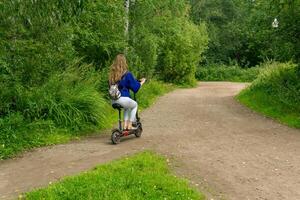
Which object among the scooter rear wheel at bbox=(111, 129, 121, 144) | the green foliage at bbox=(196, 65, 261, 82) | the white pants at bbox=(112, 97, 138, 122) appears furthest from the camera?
the green foliage at bbox=(196, 65, 261, 82)

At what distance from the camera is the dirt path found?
749 cm

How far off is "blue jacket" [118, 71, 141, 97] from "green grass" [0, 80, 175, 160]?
1.70m

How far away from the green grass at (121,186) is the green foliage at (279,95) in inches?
276

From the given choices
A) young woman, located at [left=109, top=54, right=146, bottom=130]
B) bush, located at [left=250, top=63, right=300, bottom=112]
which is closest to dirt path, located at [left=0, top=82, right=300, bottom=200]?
young woman, located at [left=109, top=54, right=146, bottom=130]

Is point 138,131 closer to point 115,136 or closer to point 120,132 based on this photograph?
point 120,132

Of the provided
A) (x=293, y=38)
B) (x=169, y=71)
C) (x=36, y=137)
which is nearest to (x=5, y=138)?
(x=36, y=137)

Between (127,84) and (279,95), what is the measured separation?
8.28 metres

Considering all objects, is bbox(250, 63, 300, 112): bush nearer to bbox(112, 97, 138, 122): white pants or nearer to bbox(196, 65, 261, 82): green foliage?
bbox(112, 97, 138, 122): white pants

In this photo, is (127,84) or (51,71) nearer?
(127,84)

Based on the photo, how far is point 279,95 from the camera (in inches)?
664

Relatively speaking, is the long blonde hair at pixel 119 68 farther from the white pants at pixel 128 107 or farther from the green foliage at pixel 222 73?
the green foliage at pixel 222 73

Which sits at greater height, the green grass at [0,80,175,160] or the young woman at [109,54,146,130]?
the young woman at [109,54,146,130]

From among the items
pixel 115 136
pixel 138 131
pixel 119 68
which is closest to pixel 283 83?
pixel 138 131

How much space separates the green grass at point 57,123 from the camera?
9852 millimetres
